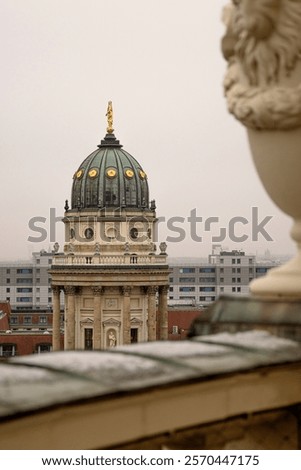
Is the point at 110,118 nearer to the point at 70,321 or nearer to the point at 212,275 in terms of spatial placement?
the point at 70,321

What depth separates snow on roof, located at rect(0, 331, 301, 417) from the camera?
9.92 ft

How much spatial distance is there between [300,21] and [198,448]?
1407 millimetres

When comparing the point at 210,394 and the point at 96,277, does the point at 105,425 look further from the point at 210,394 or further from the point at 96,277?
the point at 96,277

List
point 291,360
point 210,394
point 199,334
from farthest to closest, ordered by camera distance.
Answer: point 199,334
point 291,360
point 210,394

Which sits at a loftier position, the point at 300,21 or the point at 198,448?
the point at 300,21

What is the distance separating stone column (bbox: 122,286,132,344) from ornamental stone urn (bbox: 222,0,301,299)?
57.3 meters

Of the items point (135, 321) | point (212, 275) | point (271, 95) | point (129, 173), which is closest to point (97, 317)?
point (135, 321)

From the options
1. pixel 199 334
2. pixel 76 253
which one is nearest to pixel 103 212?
pixel 76 253

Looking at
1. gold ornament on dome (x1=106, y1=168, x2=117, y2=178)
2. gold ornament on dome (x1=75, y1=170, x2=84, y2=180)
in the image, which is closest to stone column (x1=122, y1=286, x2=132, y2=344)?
gold ornament on dome (x1=106, y1=168, x2=117, y2=178)

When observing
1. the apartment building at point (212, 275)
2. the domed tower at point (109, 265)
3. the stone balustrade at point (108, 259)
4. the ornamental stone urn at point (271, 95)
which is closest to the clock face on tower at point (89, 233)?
the domed tower at point (109, 265)

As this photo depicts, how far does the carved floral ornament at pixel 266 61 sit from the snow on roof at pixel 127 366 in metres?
0.71

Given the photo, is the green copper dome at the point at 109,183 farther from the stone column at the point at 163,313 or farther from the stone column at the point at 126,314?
the stone column at the point at 163,313

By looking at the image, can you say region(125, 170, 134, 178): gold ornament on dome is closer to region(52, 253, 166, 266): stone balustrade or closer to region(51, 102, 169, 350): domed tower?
region(51, 102, 169, 350): domed tower

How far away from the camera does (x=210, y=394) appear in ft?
11.5
